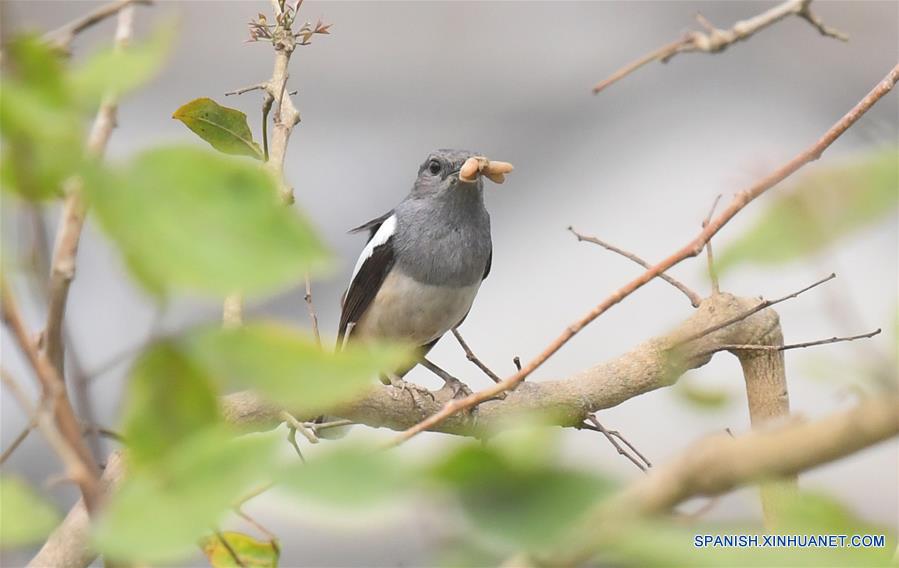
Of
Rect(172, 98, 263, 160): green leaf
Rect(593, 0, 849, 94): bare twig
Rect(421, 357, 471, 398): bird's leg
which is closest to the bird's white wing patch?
Rect(421, 357, 471, 398): bird's leg

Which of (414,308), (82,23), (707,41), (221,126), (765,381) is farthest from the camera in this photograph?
(414,308)

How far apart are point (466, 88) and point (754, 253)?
2.77 m

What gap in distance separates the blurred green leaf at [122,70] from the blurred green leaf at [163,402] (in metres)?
0.05

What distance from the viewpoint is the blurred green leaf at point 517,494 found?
0.16 meters

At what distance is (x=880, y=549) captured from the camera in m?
0.20

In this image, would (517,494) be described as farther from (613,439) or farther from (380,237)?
(380,237)

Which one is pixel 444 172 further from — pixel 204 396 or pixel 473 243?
pixel 204 396

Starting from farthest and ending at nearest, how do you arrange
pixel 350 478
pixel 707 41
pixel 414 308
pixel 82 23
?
pixel 414 308 → pixel 707 41 → pixel 82 23 → pixel 350 478

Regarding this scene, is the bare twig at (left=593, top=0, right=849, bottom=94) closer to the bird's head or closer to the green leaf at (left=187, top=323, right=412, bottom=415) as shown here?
the green leaf at (left=187, top=323, right=412, bottom=415)

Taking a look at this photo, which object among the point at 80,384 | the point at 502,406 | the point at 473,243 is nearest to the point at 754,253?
the point at 80,384

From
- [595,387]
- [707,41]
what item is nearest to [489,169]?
[595,387]

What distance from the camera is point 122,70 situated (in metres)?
0.18

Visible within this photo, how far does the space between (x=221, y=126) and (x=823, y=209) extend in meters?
0.61

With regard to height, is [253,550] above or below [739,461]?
below
